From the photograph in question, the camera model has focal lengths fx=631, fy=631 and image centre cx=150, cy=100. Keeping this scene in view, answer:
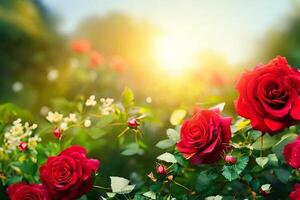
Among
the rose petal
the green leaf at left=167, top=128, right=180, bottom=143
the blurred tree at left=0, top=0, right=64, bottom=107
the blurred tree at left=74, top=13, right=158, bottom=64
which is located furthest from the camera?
the blurred tree at left=74, top=13, right=158, bottom=64

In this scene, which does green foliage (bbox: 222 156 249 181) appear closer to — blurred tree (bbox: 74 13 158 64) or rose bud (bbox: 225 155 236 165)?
rose bud (bbox: 225 155 236 165)

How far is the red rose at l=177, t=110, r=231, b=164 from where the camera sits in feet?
4.99

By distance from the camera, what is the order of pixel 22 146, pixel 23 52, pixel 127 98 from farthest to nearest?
pixel 23 52
pixel 127 98
pixel 22 146

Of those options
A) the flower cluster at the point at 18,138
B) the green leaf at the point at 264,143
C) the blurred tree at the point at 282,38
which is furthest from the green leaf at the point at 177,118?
the blurred tree at the point at 282,38

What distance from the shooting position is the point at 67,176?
1.57m

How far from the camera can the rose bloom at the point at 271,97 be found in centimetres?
149

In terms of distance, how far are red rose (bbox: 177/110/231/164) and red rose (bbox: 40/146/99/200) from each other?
0.24m

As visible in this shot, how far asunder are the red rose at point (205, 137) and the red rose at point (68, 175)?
24cm

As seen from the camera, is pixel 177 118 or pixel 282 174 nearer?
pixel 282 174

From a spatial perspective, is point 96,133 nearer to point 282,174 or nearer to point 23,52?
point 282,174

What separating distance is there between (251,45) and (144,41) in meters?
2.41

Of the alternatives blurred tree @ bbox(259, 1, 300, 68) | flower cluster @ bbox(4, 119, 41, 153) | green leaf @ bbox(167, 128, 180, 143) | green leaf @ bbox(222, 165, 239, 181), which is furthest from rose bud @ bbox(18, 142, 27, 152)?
blurred tree @ bbox(259, 1, 300, 68)

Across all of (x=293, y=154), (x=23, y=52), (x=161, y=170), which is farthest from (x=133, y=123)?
(x=23, y=52)

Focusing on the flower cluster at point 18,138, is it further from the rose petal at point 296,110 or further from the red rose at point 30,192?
the rose petal at point 296,110
